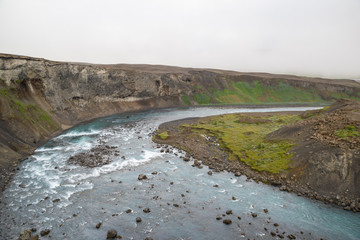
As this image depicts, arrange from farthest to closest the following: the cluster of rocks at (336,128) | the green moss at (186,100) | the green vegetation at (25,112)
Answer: the green moss at (186,100)
the green vegetation at (25,112)
the cluster of rocks at (336,128)

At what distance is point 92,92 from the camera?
84.8m

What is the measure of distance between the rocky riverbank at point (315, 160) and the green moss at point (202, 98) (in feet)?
247

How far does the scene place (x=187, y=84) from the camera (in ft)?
414

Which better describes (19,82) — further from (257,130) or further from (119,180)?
(257,130)

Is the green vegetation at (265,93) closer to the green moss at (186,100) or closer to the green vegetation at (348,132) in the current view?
the green moss at (186,100)

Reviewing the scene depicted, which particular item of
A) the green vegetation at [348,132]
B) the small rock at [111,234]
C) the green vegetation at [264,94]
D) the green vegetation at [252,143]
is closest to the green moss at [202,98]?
the green vegetation at [264,94]

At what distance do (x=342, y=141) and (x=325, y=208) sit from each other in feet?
44.5

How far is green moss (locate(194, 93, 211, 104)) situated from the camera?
12506 cm

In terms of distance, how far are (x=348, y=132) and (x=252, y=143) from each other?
1664 centimetres

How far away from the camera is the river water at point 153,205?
23.1 metres

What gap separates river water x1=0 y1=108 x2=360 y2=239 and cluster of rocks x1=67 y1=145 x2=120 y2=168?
1402 millimetres

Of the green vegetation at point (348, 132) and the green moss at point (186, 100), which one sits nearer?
the green vegetation at point (348, 132)

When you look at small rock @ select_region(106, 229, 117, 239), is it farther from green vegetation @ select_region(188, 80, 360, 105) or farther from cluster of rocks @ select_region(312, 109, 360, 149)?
green vegetation @ select_region(188, 80, 360, 105)

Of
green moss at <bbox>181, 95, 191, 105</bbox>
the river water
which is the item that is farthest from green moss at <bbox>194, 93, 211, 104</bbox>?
the river water
